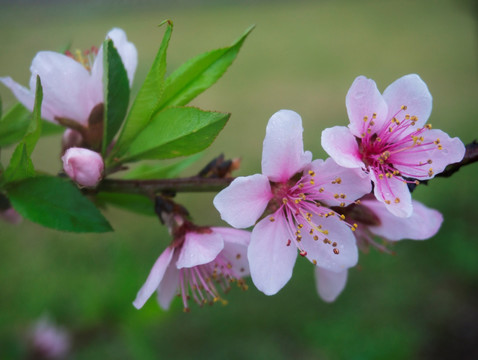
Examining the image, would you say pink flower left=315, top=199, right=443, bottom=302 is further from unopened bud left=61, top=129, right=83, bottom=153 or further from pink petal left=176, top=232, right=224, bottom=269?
unopened bud left=61, top=129, right=83, bottom=153

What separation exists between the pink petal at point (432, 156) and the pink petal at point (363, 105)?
0.07 meters

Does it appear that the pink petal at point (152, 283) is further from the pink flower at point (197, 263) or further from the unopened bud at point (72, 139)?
the unopened bud at point (72, 139)

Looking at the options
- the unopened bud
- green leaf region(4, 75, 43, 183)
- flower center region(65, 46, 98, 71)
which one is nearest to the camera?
green leaf region(4, 75, 43, 183)

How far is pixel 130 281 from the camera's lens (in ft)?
6.30

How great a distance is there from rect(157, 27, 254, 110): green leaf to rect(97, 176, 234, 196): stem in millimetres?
133

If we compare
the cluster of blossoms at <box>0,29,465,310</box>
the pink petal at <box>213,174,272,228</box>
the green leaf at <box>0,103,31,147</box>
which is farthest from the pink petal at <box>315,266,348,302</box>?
the green leaf at <box>0,103,31,147</box>

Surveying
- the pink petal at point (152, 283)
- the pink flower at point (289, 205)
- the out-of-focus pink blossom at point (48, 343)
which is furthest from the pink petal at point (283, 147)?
the out-of-focus pink blossom at point (48, 343)

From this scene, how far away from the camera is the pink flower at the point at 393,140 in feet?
2.36

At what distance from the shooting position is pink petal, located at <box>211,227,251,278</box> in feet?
2.58

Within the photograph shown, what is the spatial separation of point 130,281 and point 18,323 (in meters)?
0.81

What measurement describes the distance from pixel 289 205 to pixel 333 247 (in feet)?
0.32

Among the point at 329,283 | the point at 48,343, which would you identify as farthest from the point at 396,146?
the point at 48,343

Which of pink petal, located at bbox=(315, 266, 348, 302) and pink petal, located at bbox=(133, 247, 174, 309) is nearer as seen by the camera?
pink petal, located at bbox=(133, 247, 174, 309)

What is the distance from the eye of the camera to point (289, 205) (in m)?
0.82
